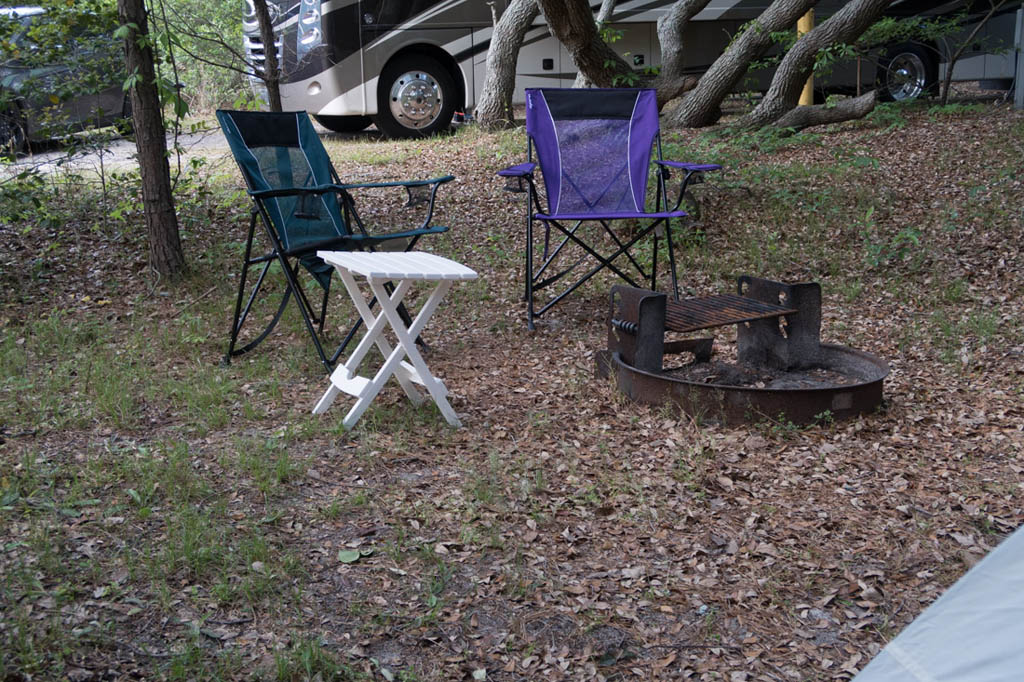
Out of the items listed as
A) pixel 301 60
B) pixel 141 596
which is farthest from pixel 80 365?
pixel 301 60

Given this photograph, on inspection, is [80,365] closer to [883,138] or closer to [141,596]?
[141,596]

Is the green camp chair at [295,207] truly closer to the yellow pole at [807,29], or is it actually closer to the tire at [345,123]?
the tire at [345,123]

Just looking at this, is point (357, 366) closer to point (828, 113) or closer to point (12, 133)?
point (12, 133)

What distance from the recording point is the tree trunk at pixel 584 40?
611cm

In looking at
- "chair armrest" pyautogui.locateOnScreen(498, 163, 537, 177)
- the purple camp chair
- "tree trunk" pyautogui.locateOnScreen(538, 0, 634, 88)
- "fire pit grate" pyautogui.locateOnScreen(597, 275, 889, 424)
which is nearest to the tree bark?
"tree trunk" pyautogui.locateOnScreen(538, 0, 634, 88)

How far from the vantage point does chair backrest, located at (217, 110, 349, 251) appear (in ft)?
13.5

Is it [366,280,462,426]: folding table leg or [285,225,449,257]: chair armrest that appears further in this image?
[285,225,449,257]: chair armrest

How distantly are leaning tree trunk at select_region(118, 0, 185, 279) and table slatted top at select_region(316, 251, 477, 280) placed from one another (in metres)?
1.85

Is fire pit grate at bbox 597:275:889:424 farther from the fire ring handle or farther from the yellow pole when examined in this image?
the yellow pole

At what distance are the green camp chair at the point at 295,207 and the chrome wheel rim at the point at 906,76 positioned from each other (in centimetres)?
668

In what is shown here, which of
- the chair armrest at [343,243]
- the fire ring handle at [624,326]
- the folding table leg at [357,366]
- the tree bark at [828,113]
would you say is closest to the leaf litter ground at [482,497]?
the folding table leg at [357,366]

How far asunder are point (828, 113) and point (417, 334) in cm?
542

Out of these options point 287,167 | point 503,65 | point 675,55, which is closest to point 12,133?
point 287,167

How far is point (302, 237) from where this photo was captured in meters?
4.15
